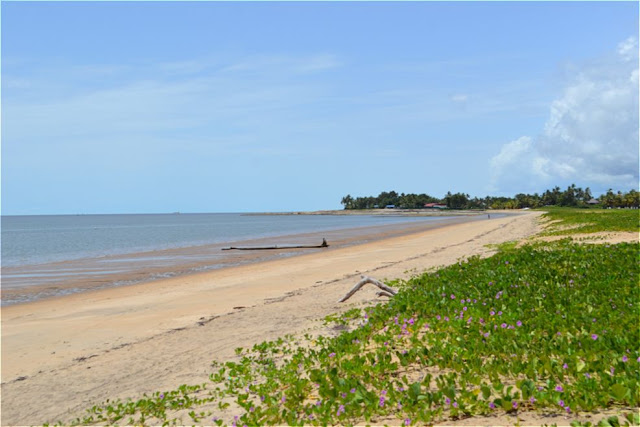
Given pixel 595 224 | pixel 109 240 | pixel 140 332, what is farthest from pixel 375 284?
pixel 109 240

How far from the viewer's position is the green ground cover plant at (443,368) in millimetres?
5648

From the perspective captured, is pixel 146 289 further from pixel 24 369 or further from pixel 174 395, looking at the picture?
pixel 174 395

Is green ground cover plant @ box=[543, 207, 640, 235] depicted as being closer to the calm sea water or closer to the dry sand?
the dry sand

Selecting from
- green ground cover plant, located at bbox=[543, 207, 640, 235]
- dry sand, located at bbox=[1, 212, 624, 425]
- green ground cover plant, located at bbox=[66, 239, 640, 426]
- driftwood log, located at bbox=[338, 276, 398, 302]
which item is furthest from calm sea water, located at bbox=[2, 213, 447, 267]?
green ground cover plant, located at bbox=[66, 239, 640, 426]

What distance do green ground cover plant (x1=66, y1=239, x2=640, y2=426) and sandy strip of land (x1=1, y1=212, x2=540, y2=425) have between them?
1.04 metres

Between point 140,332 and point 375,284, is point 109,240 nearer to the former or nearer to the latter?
point 140,332

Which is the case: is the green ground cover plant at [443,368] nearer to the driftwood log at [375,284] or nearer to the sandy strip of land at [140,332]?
the sandy strip of land at [140,332]

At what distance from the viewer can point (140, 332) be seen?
13.1m

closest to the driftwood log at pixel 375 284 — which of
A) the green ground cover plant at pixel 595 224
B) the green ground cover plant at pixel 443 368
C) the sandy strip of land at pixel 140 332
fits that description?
the sandy strip of land at pixel 140 332

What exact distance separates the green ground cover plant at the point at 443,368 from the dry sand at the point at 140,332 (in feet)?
3.45

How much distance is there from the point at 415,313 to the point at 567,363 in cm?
392

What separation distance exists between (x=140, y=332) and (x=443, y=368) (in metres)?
8.95

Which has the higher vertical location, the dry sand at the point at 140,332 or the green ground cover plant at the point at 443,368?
the green ground cover plant at the point at 443,368

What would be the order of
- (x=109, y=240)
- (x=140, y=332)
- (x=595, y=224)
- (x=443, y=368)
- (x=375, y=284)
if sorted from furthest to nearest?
(x=109, y=240)
(x=595, y=224)
(x=375, y=284)
(x=140, y=332)
(x=443, y=368)
